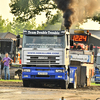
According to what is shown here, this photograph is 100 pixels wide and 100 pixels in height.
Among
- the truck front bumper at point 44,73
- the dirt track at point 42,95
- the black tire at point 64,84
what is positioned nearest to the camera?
the dirt track at point 42,95

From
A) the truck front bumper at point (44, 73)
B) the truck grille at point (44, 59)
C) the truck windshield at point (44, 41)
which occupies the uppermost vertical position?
the truck windshield at point (44, 41)

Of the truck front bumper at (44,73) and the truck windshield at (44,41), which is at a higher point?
the truck windshield at (44,41)

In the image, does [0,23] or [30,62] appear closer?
[30,62]

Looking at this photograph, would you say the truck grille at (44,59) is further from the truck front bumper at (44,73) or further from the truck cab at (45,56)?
the truck front bumper at (44,73)

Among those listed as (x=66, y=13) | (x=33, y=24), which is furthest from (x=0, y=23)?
(x=66, y=13)

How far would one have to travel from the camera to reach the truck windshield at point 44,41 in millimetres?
17594

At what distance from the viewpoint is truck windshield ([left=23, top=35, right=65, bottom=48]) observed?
57.7 feet

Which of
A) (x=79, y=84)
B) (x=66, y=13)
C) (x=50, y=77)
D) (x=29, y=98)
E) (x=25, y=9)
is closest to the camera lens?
(x=29, y=98)

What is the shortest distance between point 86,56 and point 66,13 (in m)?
9.33

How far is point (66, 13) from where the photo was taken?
101 ft

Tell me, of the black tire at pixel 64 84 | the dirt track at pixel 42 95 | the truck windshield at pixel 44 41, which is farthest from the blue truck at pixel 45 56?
the dirt track at pixel 42 95

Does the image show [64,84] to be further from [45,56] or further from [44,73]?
[45,56]

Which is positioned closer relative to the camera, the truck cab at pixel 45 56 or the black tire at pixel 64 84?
the truck cab at pixel 45 56

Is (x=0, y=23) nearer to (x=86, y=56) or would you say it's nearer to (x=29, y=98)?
(x=86, y=56)
